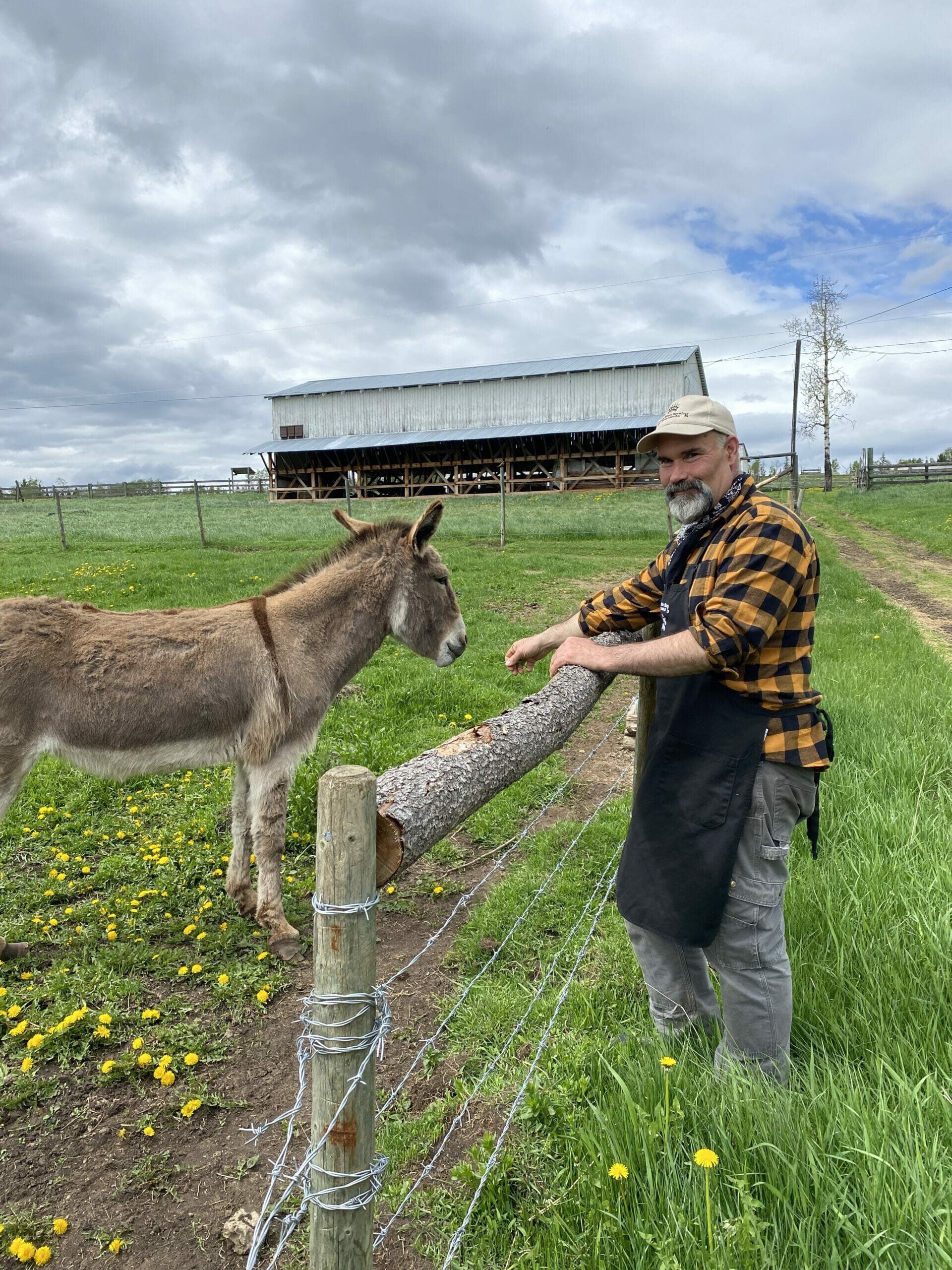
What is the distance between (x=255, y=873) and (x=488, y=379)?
1574 inches

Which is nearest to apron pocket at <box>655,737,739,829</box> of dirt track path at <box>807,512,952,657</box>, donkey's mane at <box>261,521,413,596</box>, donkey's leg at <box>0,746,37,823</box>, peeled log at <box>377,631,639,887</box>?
peeled log at <box>377,631,639,887</box>

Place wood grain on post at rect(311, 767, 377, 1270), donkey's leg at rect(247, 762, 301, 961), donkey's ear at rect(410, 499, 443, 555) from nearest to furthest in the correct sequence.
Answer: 1. wood grain on post at rect(311, 767, 377, 1270)
2. donkey's leg at rect(247, 762, 301, 961)
3. donkey's ear at rect(410, 499, 443, 555)

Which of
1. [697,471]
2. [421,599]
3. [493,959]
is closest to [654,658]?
[697,471]

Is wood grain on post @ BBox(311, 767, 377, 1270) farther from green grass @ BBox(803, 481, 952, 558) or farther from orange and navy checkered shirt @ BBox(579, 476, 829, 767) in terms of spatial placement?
green grass @ BBox(803, 481, 952, 558)

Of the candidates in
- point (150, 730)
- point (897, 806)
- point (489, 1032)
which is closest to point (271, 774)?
point (150, 730)

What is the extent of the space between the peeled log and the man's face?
2.83 ft

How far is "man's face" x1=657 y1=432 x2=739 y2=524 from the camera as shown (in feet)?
8.46

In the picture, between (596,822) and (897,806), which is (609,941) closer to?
(596,822)

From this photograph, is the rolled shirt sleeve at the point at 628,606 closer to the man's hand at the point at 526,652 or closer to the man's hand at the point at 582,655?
the man's hand at the point at 526,652

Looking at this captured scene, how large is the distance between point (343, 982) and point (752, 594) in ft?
5.20

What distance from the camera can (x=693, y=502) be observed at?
2617 millimetres

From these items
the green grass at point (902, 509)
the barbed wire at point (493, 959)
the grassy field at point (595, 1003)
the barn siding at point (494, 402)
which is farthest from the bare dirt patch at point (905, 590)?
the barn siding at point (494, 402)

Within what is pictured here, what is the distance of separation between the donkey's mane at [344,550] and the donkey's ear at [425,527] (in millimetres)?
162

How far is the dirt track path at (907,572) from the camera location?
12.2 meters
